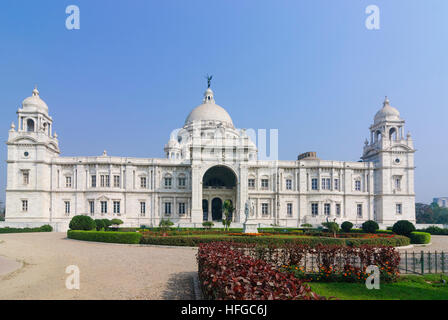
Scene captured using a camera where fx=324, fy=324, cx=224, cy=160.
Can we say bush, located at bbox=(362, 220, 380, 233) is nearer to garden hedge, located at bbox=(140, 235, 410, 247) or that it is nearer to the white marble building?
garden hedge, located at bbox=(140, 235, 410, 247)

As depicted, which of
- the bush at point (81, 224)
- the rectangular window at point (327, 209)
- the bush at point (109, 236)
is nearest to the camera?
the bush at point (109, 236)

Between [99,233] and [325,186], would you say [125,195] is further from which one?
[325,186]

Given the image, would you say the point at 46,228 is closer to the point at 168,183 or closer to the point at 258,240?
the point at 168,183

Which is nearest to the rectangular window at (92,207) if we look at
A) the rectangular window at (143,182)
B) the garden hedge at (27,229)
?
the rectangular window at (143,182)

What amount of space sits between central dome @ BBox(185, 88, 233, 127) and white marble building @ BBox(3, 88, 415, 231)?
33.1 feet

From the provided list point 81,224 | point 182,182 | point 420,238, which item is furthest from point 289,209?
point 81,224

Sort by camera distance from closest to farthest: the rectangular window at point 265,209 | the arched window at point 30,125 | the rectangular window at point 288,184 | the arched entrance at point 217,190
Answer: the arched window at point 30,125, the arched entrance at point 217,190, the rectangular window at point 265,209, the rectangular window at point 288,184

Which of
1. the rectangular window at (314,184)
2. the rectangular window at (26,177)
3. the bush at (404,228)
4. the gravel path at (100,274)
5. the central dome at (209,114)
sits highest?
the central dome at (209,114)

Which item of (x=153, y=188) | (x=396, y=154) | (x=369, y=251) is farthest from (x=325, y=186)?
(x=369, y=251)

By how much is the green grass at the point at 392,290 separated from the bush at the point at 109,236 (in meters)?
15.7

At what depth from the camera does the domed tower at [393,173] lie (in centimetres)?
4978

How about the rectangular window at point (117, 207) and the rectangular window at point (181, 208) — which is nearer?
the rectangular window at point (117, 207)

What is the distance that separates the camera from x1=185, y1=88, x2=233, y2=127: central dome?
60562 millimetres

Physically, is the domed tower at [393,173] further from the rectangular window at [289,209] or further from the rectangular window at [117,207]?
the rectangular window at [117,207]
